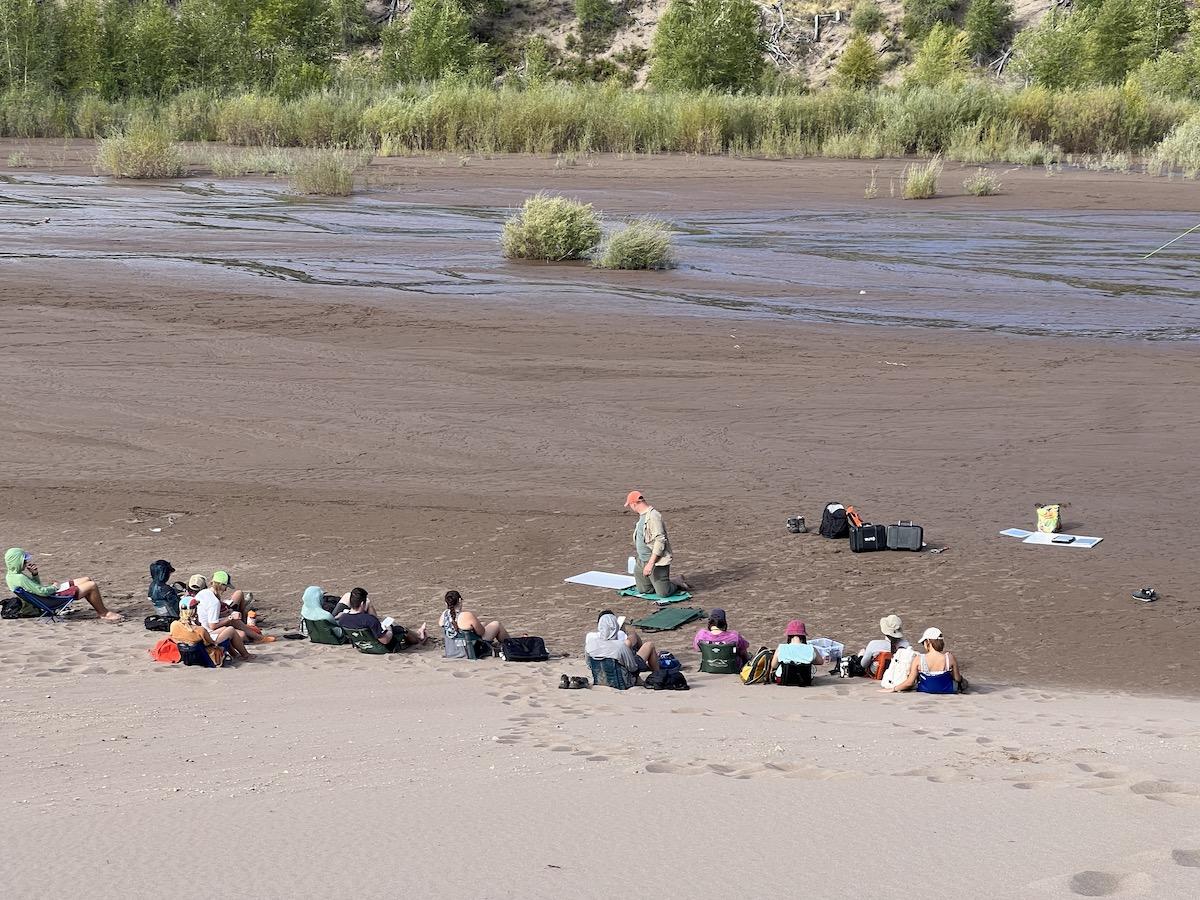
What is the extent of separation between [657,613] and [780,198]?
3084 centimetres

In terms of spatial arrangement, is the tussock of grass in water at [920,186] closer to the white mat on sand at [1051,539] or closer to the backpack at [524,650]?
the white mat on sand at [1051,539]

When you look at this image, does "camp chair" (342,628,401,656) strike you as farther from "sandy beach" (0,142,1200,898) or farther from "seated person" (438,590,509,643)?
"seated person" (438,590,509,643)

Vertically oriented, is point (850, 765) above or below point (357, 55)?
below

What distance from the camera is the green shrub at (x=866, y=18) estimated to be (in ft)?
319

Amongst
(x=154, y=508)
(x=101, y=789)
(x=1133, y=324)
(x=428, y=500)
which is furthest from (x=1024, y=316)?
(x=101, y=789)

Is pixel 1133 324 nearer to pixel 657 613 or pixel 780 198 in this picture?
pixel 657 613

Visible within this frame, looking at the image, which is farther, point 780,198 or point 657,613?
point 780,198

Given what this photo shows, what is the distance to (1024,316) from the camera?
24.6 m

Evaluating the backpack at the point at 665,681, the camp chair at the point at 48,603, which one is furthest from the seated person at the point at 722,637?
the camp chair at the point at 48,603

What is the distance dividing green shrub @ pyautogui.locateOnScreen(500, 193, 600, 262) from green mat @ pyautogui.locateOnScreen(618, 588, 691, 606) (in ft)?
57.4

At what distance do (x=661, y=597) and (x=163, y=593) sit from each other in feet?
13.6

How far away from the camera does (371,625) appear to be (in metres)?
11.4

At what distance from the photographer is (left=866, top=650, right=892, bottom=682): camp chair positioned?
11102mm

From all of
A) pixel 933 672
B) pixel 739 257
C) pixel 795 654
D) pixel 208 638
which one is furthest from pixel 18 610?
pixel 739 257
